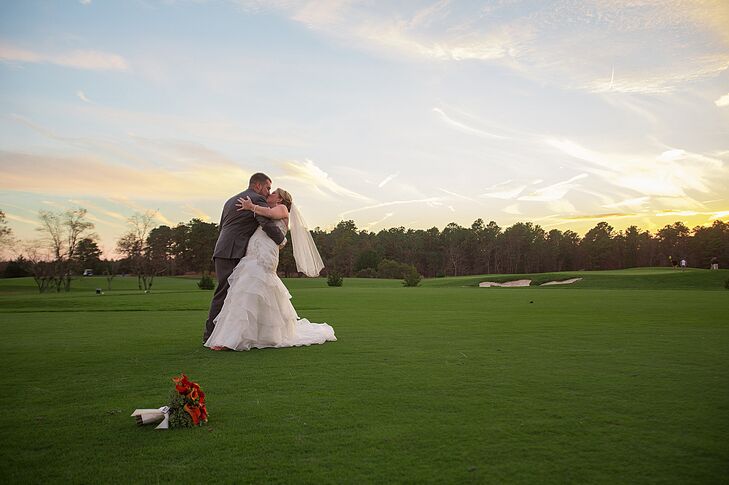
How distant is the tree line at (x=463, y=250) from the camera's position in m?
95.0

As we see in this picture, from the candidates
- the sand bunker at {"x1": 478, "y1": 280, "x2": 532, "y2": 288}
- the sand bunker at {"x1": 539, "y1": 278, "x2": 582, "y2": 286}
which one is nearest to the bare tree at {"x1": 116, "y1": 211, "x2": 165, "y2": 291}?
the sand bunker at {"x1": 478, "y1": 280, "x2": 532, "y2": 288}

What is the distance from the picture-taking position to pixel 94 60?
19.7m

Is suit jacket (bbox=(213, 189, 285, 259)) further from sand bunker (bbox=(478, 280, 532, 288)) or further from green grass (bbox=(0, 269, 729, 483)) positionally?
sand bunker (bbox=(478, 280, 532, 288))

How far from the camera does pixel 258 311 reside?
902cm

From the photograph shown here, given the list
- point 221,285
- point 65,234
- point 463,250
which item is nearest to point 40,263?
point 65,234

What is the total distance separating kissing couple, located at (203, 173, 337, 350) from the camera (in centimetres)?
888

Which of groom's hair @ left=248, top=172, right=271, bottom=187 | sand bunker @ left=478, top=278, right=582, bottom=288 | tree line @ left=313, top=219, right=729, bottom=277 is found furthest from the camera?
tree line @ left=313, top=219, right=729, bottom=277

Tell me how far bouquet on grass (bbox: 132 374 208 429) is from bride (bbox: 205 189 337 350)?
14.3 ft

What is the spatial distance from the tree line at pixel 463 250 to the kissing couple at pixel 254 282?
253 ft

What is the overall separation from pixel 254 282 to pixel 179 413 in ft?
16.4

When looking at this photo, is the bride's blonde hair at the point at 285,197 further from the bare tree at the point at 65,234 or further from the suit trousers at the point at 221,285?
the bare tree at the point at 65,234

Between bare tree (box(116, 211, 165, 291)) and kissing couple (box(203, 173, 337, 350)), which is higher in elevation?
bare tree (box(116, 211, 165, 291))

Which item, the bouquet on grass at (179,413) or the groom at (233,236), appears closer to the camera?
the bouquet on grass at (179,413)

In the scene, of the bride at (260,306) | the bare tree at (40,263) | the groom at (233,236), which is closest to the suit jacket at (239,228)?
the groom at (233,236)
